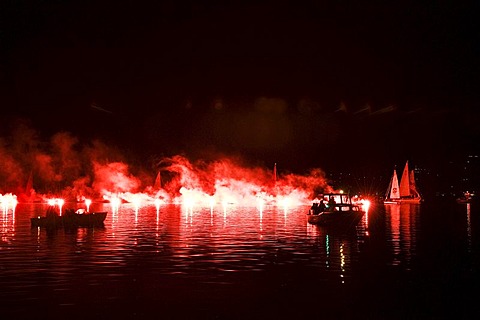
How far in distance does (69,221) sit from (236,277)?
2774cm

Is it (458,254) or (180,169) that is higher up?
(180,169)

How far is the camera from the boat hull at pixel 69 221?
46250 millimetres

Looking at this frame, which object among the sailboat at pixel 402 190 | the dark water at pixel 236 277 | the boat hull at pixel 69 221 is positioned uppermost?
the sailboat at pixel 402 190

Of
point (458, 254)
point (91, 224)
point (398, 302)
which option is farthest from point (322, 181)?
point (398, 302)

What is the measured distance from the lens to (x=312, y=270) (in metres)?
24.8

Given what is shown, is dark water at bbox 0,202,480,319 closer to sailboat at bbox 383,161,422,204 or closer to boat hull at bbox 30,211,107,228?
boat hull at bbox 30,211,107,228

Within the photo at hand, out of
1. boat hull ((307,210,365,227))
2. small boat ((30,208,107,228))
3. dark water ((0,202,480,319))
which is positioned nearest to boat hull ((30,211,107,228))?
small boat ((30,208,107,228))

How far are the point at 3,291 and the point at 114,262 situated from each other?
7604 mm

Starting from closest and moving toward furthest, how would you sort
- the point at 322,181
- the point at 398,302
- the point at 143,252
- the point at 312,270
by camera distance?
1. the point at 398,302
2. the point at 312,270
3. the point at 143,252
4. the point at 322,181

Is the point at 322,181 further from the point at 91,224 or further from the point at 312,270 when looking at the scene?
the point at 312,270

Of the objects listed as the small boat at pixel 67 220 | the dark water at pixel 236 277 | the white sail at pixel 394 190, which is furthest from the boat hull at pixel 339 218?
the white sail at pixel 394 190

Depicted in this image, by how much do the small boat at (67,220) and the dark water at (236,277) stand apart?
652 cm

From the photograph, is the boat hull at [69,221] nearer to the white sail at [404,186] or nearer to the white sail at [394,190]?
the white sail at [394,190]

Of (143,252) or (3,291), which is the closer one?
(3,291)
